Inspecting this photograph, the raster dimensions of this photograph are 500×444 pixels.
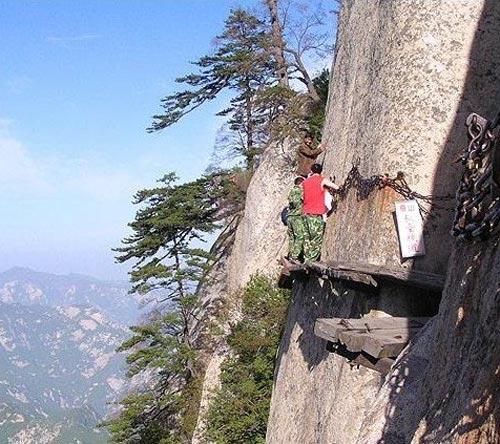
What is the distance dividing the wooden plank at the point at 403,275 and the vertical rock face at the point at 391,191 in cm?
43

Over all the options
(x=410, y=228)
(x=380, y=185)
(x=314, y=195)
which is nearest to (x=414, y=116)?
(x=380, y=185)

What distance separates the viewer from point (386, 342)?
6.44 metres

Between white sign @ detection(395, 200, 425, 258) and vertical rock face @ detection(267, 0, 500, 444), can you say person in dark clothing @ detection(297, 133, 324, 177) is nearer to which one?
vertical rock face @ detection(267, 0, 500, 444)

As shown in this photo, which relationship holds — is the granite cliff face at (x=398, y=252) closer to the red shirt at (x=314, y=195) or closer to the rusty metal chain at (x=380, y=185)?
the rusty metal chain at (x=380, y=185)

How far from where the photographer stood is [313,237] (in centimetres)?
1088

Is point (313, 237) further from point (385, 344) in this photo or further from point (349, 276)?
point (385, 344)

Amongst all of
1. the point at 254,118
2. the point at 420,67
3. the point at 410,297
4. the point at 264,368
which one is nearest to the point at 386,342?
the point at 410,297

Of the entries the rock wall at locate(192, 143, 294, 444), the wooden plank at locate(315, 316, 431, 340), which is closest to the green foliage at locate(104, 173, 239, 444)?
the rock wall at locate(192, 143, 294, 444)

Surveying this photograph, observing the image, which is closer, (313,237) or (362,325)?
(362,325)

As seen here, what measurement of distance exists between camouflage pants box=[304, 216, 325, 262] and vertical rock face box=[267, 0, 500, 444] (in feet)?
0.55

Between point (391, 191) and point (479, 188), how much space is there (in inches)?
172

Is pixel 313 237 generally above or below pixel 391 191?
below

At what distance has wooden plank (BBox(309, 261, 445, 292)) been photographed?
299 inches

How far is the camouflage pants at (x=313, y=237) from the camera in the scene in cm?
1078
